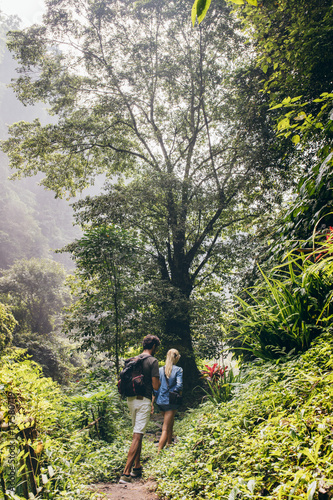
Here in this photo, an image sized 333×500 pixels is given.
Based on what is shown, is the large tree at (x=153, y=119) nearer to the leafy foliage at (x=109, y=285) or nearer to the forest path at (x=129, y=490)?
the leafy foliage at (x=109, y=285)

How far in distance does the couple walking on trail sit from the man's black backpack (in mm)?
73

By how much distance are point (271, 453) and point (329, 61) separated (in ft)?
19.4

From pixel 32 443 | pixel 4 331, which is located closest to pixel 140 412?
pixel 32 443

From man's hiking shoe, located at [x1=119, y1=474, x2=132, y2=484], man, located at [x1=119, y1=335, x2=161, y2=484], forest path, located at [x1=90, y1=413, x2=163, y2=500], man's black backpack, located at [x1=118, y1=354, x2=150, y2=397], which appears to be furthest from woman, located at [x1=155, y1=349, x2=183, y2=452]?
forest path, located at [x1=90, y1=413, x2=163, y2=500]

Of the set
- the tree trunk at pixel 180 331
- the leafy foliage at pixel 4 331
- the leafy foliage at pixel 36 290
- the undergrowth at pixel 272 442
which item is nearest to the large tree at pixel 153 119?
the tree trunk at pixel 180 331

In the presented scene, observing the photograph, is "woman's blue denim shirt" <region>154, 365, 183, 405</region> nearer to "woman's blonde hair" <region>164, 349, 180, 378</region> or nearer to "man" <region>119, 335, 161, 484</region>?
"woman's blonde hair" <region>164, 349, 180, 378</region>

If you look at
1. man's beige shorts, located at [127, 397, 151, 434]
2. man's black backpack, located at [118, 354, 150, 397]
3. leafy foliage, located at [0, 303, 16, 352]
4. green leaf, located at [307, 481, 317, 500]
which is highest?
leafy foliage, located at [0, 303, 16, 352]

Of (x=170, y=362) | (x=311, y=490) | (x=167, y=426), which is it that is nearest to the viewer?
(x=311, y=490)

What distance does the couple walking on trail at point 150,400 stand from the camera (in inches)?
145

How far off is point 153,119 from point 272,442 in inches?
513

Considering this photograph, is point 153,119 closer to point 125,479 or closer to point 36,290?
point 125,479

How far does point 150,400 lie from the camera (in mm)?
3977

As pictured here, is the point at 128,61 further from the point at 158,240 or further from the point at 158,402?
the point at 158,402

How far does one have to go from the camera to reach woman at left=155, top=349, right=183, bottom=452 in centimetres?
430
